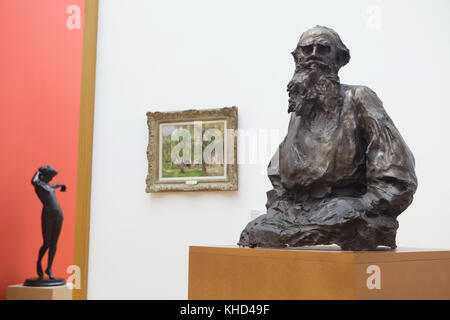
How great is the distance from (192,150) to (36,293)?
2.39m

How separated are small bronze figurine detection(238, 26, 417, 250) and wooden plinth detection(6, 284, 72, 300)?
332 centimetres

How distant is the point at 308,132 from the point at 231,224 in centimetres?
281

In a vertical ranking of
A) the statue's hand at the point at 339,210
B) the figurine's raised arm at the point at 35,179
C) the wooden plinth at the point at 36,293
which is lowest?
the wooden plinth at the point at 36,293

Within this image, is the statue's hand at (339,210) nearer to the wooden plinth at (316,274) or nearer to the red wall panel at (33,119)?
the wooden plinth at (316,274)

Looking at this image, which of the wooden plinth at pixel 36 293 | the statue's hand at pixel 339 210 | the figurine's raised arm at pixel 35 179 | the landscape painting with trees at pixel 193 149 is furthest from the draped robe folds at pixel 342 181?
the figurine's raised arm at pixel 35 179

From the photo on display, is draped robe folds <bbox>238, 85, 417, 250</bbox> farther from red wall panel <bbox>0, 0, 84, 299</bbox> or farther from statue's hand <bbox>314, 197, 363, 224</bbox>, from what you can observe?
red wall panel <bbox>0, 0, 84, 299</bbox>

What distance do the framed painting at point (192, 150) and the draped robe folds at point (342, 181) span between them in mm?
2507

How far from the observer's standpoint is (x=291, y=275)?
314 cm

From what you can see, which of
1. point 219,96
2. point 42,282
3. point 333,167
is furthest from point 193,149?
point 333,167

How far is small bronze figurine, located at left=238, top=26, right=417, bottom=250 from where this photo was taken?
3238 mm

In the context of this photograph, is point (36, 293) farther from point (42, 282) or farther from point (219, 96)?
point (219, 96)

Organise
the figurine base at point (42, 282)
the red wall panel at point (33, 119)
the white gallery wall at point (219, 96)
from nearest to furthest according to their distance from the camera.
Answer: the white gallery wall at point (219, 96), the figurine base at point (42, 282), the red wall panel at point (33, 119)

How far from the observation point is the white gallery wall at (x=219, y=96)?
18.8ft

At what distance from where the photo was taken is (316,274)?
3020mm
